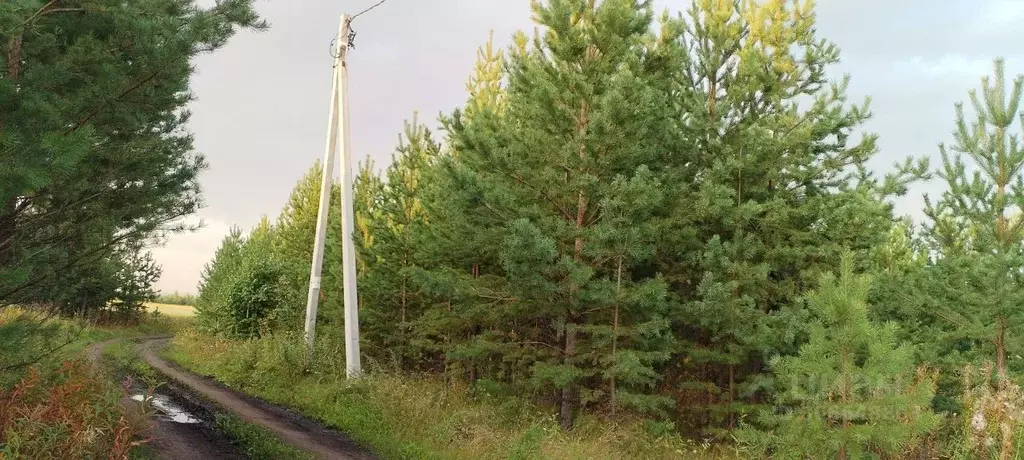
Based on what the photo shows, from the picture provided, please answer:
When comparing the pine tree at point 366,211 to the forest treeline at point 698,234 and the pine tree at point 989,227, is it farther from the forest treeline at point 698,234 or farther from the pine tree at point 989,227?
the pine tree at point 989,227

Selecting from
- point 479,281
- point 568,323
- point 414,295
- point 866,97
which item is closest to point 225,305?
point 414,295

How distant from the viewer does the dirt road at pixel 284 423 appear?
31.7 ft

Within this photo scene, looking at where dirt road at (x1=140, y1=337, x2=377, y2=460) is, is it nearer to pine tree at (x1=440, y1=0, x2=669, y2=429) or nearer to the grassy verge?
the grassy verge

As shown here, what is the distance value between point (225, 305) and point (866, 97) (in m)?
21.3

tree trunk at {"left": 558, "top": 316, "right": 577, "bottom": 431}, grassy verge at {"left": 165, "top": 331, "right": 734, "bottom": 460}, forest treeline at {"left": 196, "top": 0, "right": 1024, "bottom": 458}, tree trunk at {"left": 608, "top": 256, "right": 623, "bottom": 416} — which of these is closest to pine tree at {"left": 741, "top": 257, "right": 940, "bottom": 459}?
forest treeline at {"left": 196, "top": 0, "right": 1024, "bottom": 458}

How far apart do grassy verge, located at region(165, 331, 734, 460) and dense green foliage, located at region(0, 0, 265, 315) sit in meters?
4.54

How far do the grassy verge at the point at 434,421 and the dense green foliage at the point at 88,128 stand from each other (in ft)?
14.9

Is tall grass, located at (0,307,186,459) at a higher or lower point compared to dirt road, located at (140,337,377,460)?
higher

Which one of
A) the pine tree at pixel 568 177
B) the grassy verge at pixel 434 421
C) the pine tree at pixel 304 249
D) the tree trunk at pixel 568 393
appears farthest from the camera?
the pine tree at pixel 304 249

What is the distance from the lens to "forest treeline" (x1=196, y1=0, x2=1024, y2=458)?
35.1 feet

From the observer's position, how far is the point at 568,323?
12.2m

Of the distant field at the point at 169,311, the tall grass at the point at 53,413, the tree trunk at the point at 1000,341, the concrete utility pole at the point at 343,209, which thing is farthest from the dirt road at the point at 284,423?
the distant field at the point at 169,311

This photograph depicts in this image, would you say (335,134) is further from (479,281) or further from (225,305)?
(225,305)

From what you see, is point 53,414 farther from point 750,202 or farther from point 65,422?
point 750,202
